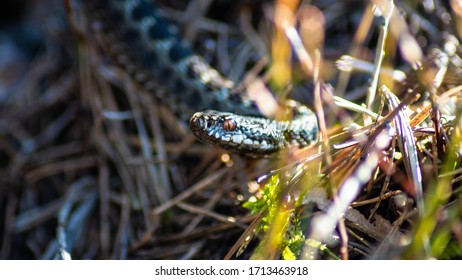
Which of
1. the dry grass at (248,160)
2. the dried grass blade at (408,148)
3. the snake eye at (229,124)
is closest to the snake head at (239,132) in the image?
the snake eye at (229,124)

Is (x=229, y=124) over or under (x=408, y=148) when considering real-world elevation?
under

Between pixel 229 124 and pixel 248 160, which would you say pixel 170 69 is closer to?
pixel 248 160

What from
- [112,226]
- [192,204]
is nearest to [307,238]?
[192,204]

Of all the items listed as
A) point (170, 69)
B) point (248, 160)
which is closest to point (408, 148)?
point (248, 160)

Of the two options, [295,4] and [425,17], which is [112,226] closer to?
[295,4]

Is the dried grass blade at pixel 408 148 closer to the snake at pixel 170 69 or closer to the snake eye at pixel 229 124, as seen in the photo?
the snake at pixel 170 69

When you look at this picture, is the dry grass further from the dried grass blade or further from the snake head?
the snake head
